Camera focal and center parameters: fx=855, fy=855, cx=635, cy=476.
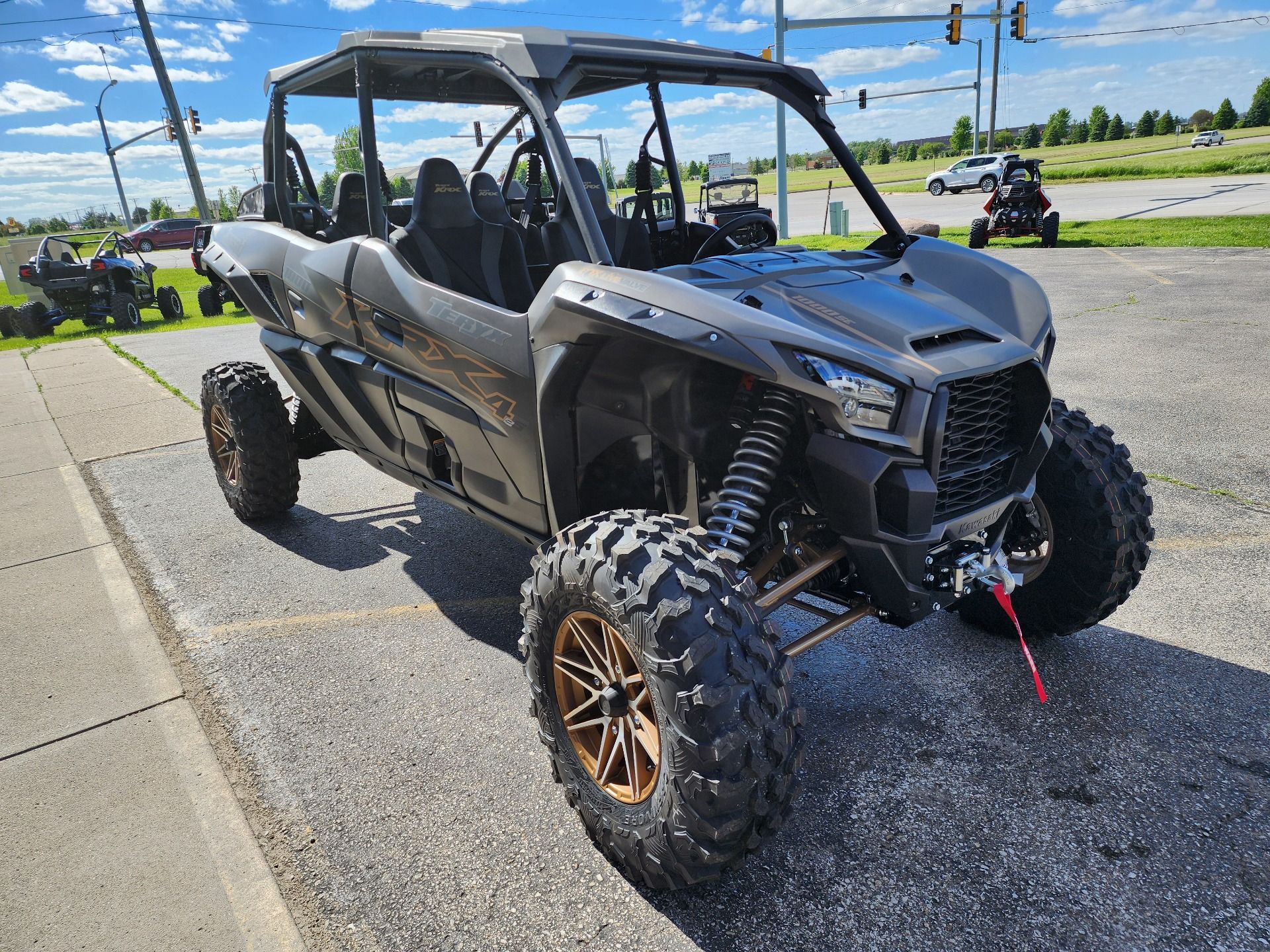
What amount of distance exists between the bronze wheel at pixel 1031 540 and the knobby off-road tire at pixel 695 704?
1600mm

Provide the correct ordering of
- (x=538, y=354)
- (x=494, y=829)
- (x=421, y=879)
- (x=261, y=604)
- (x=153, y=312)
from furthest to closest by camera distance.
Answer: (x=153, y=312)
(x=261, y=604)
(x=538, y=354)
(x=494, y=829)
(x=421, y=879)

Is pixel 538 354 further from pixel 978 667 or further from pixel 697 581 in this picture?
pixel 978 667

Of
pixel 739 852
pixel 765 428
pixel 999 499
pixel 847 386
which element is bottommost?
pixel 739 852

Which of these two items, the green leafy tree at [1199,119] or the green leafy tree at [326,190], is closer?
the green leafy tree at [326,190]

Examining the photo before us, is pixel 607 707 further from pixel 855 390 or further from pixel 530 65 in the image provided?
pixel 530 65

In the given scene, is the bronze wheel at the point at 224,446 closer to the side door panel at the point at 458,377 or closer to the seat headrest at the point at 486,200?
the side door panel at the point at 458,377

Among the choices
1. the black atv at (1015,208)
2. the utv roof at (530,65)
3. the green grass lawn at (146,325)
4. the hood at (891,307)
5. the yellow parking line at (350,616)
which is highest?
the utv roof at (530,65)

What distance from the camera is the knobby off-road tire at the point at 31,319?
52.0ft

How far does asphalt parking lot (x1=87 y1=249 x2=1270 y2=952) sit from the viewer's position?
2281 mm

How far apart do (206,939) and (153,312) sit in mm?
20475

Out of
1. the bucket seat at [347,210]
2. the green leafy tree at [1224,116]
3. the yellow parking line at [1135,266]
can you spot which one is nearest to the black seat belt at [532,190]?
the bucket seat at [347,210]

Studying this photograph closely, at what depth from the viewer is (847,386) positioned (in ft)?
7.57


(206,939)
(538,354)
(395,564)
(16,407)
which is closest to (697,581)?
(538,354)

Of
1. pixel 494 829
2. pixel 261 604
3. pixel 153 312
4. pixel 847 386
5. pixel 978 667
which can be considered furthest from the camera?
pixel 153 312
